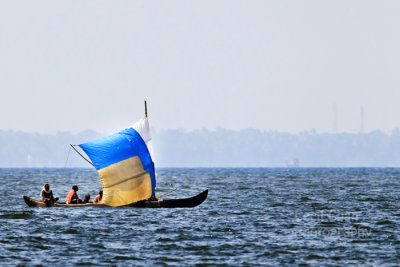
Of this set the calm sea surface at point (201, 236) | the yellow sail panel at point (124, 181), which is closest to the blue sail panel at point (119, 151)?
the yellow sail panel at point (124, 181)

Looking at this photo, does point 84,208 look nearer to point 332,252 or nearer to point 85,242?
point 85,242

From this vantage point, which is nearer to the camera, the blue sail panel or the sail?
the sail

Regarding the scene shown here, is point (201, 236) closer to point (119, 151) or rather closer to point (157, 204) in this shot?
point (119, 151)

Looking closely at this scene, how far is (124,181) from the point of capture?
6225 centimetres

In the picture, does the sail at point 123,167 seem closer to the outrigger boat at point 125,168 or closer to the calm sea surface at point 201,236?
the outrigger boat at point 125,168

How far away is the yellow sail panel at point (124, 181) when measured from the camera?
62281 millimetres

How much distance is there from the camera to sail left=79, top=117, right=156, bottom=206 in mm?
62312

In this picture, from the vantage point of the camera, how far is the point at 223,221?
→ 55.6 m

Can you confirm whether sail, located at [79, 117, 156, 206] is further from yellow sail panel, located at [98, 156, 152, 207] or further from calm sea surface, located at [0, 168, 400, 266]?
calm sea surface, located at [0, 168, 400, 266]

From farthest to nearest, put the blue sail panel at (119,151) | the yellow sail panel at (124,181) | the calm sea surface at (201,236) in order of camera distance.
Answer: the blue sail panel at (119,151) < the yellow sail panel at (124,181) < the calm sea surface at (201,236)

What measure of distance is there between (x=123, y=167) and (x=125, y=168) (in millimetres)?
141

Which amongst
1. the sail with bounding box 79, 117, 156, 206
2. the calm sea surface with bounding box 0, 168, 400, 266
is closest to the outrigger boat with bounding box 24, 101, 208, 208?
the sail with bounding box 79, 117, 156, 206

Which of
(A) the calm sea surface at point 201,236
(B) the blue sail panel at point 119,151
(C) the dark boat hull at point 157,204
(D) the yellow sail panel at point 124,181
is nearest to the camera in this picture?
(A) the calm sea surface at point 201,236

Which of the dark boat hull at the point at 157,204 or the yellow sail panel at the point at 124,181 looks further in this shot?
the dark boat hull at the point at 157,204
